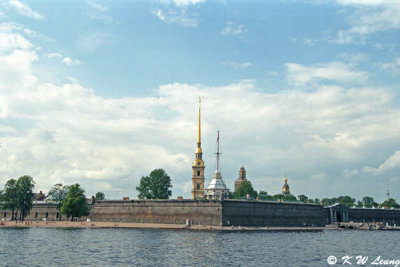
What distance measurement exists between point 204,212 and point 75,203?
30.3m

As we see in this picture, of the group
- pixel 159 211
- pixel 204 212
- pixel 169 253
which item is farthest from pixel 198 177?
pixel 169 253

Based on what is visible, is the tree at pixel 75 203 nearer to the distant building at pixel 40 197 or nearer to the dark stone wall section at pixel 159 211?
the dark stone wall section at pixel 159 211

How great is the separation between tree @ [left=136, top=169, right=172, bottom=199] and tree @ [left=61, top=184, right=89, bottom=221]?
2666 centimetres

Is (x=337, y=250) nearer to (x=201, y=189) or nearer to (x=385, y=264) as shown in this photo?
(x=385, y=264)

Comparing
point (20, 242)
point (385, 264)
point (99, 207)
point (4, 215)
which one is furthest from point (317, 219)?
point (4, 215)

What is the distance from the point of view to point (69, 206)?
317ft

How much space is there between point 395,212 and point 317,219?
151 ft

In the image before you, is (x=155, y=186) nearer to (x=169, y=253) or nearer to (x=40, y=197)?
(x=40, y=197)

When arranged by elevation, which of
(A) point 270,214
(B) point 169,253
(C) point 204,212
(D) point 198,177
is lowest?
(B) point 169,253

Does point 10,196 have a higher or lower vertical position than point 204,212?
higher

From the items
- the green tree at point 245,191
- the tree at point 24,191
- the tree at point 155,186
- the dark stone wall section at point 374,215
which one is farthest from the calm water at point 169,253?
the green tree at point 245,191

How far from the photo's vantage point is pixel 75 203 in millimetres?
97000

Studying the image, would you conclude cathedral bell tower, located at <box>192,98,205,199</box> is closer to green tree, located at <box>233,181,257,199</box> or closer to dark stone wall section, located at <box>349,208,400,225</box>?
green tree, located at <box>233,181,257,199</box>

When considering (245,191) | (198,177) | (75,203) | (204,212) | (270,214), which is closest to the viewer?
(204,212)
